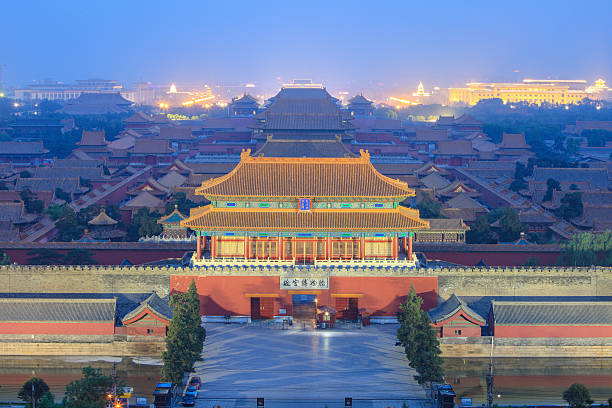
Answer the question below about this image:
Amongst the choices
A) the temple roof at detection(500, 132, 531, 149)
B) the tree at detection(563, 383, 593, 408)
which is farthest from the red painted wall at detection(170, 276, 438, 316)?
the temple roof at detection(500, 132, 531, 149)

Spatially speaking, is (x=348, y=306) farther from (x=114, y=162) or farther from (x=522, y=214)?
(x=114, y=162)

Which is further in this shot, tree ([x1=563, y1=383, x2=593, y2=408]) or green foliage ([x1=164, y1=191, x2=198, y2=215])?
green foliage ([x1=164, y1=191, x2=198, y2=215])

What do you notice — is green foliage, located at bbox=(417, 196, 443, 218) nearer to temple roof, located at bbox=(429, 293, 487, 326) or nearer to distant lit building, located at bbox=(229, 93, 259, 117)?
temple roof, located at bbox=(429, 293, 487, 326)

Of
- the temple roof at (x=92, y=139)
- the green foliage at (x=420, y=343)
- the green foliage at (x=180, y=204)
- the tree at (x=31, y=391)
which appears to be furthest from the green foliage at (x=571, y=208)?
the temple roof at (x=92, y=139)

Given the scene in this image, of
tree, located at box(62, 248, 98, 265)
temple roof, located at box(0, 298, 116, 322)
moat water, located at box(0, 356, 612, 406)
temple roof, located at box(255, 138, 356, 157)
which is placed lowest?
moat water, located at box(0, 356, 612, 406)

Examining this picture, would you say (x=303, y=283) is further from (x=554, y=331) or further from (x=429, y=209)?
(x=429, y=209)

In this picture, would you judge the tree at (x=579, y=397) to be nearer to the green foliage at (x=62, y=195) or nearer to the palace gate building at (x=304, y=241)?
the palace gate building at (x=304, y=241)
